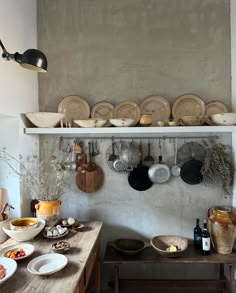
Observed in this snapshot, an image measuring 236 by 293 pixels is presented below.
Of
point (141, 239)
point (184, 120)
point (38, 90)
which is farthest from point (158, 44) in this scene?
point (141, 239)

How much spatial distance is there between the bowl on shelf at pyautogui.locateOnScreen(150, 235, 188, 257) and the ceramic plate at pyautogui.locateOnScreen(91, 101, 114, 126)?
3.79ft

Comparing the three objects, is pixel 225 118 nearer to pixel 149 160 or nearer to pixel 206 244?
pixel 149 160

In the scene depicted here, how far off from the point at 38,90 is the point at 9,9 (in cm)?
69

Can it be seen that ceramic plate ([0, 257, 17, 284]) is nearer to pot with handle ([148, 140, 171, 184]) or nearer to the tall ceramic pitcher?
pot with handle ([148, 140, 171, 184])

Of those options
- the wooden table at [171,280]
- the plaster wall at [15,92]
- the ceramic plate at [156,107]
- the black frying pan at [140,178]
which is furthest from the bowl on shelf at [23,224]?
the ceramic plate at [156,107]

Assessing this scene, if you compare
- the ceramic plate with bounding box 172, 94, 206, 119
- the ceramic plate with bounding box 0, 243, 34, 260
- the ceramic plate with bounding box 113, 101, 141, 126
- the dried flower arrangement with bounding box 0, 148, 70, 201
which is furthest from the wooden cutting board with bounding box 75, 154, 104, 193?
the ceramic plate with bounding box 172, 94, 206, 119

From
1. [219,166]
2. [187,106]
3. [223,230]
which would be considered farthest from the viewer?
[187,106]

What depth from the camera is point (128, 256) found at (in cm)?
187

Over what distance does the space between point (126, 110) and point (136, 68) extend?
405mm

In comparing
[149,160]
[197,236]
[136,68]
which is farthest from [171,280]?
[136,68]

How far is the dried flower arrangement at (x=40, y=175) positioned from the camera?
184cm

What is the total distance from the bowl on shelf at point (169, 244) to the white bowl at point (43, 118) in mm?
1288

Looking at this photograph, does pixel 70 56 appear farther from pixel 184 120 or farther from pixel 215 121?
pixel 215 121

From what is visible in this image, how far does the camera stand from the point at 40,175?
83.4 inches
